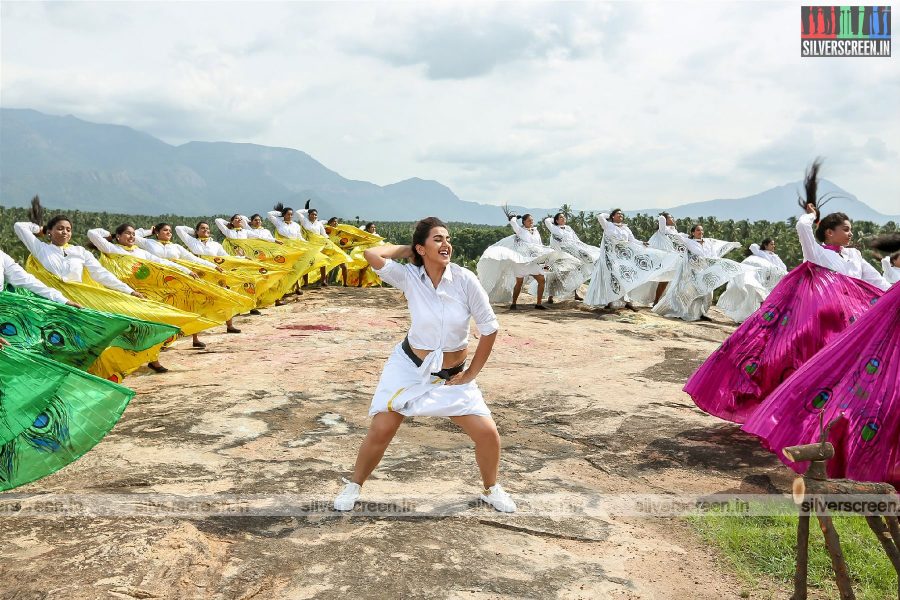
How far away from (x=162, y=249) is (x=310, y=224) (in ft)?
18.6

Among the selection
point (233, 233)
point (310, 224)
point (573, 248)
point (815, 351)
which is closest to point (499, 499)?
point (815, 351)

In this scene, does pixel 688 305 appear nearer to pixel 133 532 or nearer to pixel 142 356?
pixel 142 356

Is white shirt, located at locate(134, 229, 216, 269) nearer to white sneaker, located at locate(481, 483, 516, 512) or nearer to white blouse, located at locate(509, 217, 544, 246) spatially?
white blouse, located at locate(509, 217, 544, 246)

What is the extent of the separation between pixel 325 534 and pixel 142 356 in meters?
3.46

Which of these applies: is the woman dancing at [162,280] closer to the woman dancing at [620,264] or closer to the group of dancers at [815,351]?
the group of dancers at [815,351]

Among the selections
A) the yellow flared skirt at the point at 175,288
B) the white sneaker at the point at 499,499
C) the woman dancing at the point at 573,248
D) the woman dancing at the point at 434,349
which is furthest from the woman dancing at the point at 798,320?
the woman dancing at the point at 573,248

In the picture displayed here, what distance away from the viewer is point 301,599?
2953mm

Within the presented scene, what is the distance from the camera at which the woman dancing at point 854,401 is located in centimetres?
335

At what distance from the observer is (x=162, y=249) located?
9.23 m

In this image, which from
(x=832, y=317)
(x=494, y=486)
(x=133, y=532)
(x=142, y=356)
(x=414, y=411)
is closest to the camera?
(x=133, y=532)

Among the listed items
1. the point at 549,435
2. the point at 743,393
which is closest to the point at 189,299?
the point at 549,435

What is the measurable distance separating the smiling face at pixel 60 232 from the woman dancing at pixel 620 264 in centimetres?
858

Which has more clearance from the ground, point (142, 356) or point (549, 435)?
point (142, 356)

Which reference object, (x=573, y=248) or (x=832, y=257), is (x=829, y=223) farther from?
(x=573, y=248)
